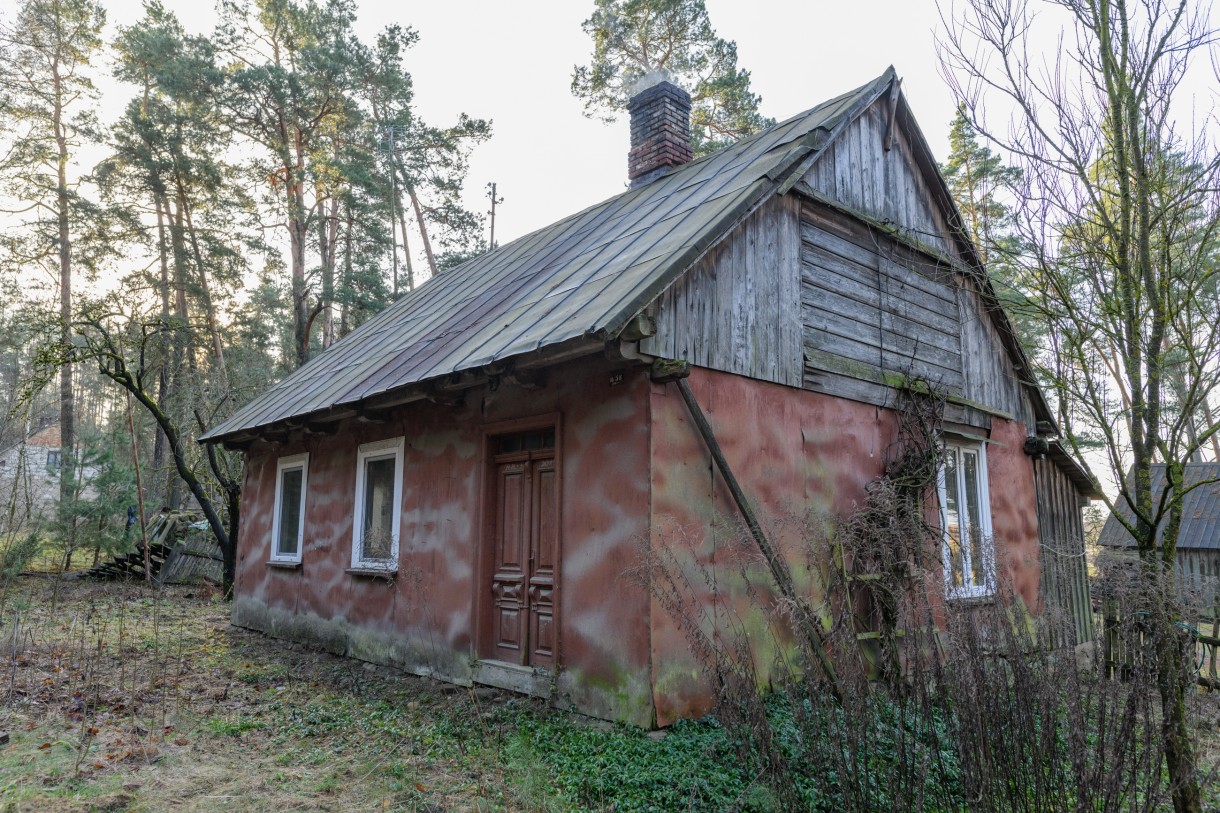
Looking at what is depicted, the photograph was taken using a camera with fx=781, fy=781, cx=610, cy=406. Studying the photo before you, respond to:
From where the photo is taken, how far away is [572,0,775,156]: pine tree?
19.4m

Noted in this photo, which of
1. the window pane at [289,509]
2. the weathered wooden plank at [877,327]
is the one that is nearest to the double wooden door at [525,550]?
the weathered wooden plank at [877,327]

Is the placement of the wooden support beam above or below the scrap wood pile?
above

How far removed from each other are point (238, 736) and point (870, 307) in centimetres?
725

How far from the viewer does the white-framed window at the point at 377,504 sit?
8.74 meters

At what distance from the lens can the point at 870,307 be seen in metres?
8.48

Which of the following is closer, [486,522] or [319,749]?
[319,749]

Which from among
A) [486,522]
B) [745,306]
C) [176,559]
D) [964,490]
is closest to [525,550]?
[486,522]

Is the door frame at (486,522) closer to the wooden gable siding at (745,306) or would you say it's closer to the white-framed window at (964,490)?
the wooden gable siding at (745,306)

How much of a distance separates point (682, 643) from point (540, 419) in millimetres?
2310

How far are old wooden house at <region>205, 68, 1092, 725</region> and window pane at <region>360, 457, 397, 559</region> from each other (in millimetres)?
31

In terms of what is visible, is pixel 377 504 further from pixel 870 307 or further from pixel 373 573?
pixel 870 307

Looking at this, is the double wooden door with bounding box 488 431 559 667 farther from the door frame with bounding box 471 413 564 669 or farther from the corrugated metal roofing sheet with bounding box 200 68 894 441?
the corrugated metal roofing sheet with bounding box 200 68 894 441

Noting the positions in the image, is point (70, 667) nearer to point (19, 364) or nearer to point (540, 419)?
point (540, 419)


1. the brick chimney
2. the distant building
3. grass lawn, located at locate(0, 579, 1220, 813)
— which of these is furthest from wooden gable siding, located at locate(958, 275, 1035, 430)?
the distant building
